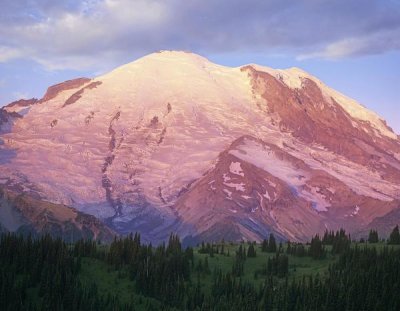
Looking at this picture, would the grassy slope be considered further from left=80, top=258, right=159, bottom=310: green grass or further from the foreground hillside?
the foreground hillside

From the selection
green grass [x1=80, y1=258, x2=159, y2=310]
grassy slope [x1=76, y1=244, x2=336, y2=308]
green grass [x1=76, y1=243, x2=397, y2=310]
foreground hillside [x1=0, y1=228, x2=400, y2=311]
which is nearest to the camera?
foreground hillside [x1=0, y1=228, x2=400, y2=311]

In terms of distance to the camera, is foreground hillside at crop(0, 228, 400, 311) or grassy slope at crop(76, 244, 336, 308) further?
grassy slope at crop(76, 244, 336, 308)

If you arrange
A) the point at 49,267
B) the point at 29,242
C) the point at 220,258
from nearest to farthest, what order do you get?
the point at 49,267
the point at 29,242
the point at 220,258

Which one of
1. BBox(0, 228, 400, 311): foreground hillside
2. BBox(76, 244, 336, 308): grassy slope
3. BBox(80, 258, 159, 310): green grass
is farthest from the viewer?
BBox(76, 244, 336, 308): grassy slope

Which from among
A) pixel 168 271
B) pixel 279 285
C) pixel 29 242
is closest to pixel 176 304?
pixel 168 271

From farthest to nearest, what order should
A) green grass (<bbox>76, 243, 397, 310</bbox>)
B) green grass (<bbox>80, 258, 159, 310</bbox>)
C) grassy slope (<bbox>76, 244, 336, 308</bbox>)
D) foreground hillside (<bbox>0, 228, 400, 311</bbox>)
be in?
grassy slope (<bbox>76, 244, 336, 308</bbox>), green grass (<bbox>76, 243, 397, 310</bbox>), green grass (<bbox>80, 258, 159, 310</bbox>), foreground hillside (<bbox>0, 228, 400, 311</bbox>)

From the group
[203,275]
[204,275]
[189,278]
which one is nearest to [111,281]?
[189,278]

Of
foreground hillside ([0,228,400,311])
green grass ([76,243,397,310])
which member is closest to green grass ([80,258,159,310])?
green grass ([76,243,397,310])

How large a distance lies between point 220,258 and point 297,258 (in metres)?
19.0

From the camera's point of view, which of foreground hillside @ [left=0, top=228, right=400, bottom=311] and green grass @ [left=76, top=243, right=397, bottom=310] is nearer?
foreground hillside @ [left=0, top=228, right=400, bottom=311]

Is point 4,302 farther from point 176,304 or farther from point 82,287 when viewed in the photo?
point 176,304

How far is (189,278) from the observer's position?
175250 millimetres

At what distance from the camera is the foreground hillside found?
152375mm

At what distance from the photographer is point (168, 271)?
565ft
